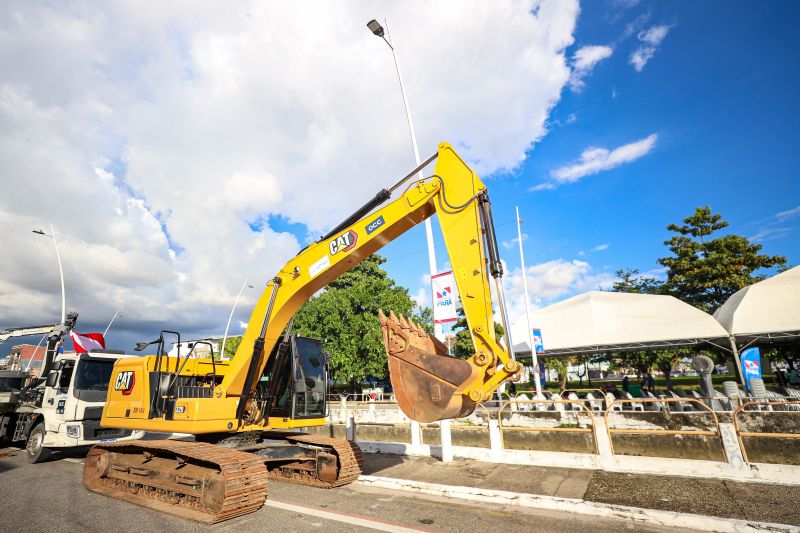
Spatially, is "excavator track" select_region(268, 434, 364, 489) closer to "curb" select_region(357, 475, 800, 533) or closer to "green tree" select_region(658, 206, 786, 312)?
"curb" select_region(357, 475, 800, 533)

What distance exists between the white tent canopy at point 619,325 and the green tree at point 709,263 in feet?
28.6

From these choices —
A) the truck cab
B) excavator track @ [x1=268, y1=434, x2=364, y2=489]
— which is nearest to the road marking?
excavator track @ [x1=268, y1=434, x2=364, y2=489]

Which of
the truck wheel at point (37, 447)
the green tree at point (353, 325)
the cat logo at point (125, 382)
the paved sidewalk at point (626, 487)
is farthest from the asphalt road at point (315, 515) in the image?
the green tree at point (353, 325)

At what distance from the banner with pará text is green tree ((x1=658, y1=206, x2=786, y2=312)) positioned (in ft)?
94.9

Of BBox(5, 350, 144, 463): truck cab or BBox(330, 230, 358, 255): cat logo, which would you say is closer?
BBox(330, 230, 358, 255): cat logo

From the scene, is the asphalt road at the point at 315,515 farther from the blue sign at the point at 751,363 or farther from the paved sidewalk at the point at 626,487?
the blue sign at the point at 751,363

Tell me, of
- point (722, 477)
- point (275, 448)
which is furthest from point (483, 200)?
point (722, 477)

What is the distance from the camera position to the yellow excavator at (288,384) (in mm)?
5027

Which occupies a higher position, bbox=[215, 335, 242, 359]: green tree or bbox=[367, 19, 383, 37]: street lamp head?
bbox=[367, 19, 383, 37]: street lamp head

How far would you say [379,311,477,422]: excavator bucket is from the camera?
4680mm

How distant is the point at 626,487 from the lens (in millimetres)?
6684

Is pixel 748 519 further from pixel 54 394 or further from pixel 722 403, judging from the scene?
pixel 54 394

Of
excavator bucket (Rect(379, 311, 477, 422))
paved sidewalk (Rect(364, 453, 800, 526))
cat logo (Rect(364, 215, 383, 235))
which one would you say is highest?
cat logo (Rect(364, 215, 383, 235))

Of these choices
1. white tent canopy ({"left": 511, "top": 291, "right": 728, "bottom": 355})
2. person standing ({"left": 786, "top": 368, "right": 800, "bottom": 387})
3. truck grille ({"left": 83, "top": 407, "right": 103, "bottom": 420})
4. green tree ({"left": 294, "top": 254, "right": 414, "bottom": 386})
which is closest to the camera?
truck grille ({"left": 83, "top": 407, "right": 103, "bottom": 420})
